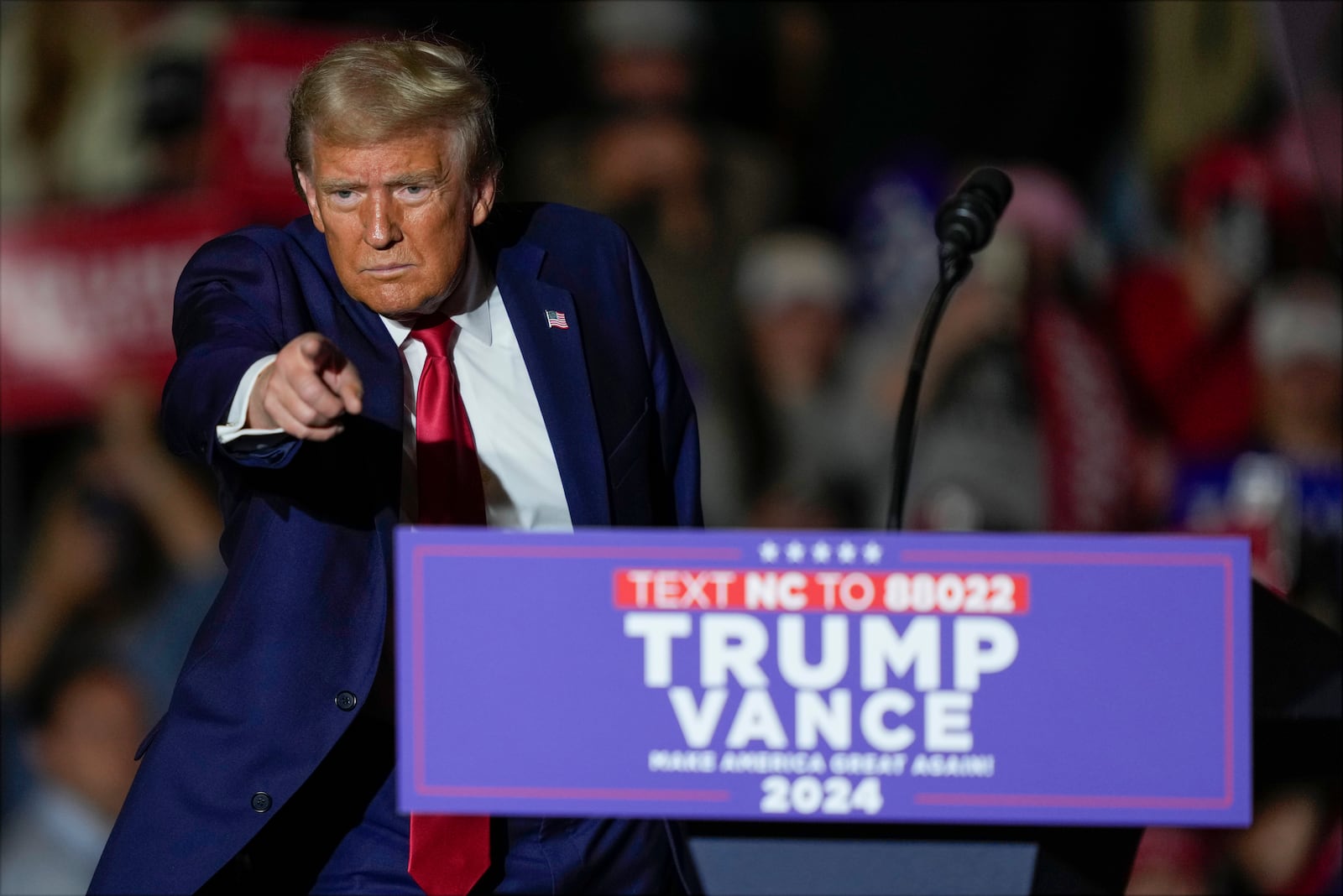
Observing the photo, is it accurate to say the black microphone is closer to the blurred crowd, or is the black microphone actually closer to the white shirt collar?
the white shirt collar

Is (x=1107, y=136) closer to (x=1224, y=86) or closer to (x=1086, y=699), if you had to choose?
(x=1224, y=86)

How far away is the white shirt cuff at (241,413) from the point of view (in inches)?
51.8

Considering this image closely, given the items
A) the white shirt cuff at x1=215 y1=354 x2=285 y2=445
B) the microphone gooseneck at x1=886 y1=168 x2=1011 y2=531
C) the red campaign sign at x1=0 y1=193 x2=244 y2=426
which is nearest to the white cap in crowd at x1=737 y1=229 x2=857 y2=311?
the red campaign sign at x1=0 y1=193 x2=244 y2=426

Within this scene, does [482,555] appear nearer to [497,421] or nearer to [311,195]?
[497,421]

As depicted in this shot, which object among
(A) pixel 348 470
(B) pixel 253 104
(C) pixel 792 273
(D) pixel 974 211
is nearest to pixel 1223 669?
(D) pixel 974 211

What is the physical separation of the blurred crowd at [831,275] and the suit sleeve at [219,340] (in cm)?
265

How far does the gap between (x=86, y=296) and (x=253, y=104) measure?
2.16 ft

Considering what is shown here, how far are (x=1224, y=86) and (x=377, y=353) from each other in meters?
4.01

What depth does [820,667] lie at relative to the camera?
4.25 ft

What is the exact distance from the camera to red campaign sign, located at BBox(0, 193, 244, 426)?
4.43 meters

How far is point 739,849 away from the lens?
1.69 meters

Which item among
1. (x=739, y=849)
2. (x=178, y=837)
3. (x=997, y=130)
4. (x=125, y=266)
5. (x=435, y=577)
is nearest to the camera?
(x=435, y=577)

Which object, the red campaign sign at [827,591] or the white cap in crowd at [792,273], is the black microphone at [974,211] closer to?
the red campaign sign at [827,591]

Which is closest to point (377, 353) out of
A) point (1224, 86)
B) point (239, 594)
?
point (239, 594)
